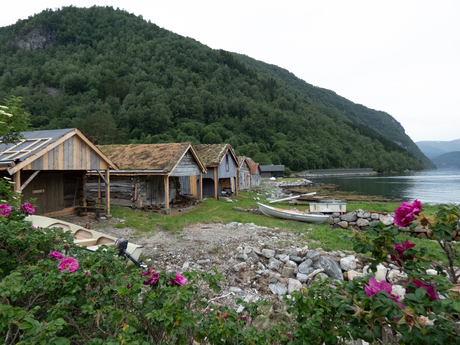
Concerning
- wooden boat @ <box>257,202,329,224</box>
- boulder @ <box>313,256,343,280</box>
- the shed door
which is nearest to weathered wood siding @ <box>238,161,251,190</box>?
wooden boat @ <box>257,202,329,224</box>

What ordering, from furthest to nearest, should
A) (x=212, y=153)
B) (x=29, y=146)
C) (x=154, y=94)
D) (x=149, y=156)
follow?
Answer: (x=154, y=94), (x=212, y=153), (x=149, y=156), (x=29, y=146)

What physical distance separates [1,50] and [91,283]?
204069mm

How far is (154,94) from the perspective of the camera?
112 metres

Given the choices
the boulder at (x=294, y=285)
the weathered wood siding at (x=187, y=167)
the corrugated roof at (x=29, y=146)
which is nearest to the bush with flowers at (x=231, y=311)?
the boulder at (x=294, y=285)

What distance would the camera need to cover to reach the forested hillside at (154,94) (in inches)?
3812

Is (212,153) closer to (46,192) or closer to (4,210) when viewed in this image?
(46,192)

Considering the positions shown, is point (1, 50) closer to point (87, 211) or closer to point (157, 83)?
point (157, 83)

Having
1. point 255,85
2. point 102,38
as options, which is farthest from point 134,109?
point 102,38

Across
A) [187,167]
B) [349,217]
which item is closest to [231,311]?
[349,217]

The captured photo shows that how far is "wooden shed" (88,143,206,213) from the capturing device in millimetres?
16766

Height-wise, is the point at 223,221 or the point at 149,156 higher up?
the point at 149,156

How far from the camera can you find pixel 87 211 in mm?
14961

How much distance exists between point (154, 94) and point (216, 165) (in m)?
101

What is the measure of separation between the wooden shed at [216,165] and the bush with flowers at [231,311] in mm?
19987
